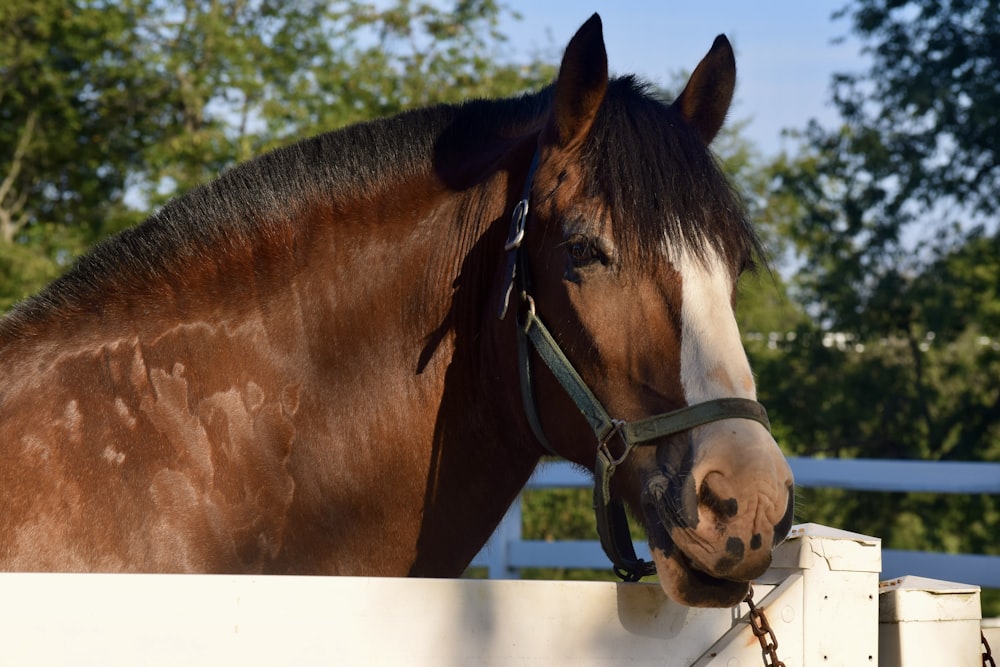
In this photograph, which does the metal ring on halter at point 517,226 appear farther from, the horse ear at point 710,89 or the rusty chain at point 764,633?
the rusty chain at point 764,633

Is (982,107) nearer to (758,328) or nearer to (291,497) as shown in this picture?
(758,328)

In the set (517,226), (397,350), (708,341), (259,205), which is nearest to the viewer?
(708,341)

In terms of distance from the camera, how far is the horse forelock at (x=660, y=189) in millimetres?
2104

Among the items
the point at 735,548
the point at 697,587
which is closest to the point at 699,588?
A: the point at 697,587

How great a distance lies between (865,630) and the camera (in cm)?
190

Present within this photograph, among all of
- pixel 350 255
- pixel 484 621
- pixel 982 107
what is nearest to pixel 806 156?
pixel 982 107

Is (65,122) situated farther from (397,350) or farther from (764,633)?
(764,633)

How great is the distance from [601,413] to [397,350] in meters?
0.57

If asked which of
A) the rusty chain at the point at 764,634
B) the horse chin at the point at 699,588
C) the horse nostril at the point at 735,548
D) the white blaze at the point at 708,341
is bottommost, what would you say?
the rusty chain at the point at 764,634

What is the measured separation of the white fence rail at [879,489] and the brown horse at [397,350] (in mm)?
2858

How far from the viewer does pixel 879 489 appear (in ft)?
18.7

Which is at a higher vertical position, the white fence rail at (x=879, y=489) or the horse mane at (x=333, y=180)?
the horse mane at (x=333, y=180)

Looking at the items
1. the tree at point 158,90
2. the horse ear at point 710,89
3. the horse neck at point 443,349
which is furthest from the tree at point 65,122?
the horse ear at point 710,89

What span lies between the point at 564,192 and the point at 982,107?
23.3 ft
